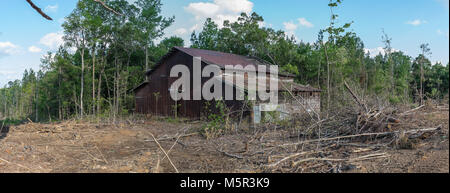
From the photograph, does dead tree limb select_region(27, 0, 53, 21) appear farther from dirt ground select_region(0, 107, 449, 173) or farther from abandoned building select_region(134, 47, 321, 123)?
abandoned building select_region(134, 47, 321, 123)

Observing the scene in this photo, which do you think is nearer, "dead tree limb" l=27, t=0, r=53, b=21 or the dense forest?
"dead tree limb" l=27, t=0, r=53, b=21

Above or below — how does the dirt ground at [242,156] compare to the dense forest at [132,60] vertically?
below

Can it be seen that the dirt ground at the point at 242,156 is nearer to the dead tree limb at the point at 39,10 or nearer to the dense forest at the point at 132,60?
the dead tree limb at the point at 39,10

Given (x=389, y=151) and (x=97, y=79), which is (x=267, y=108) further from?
(x=97, y=79)

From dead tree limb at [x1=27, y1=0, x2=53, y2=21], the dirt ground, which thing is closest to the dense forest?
the dirt ground

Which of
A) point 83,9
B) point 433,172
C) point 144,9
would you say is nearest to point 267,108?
point 433,172

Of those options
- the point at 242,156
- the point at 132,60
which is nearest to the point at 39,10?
the point at 242,156

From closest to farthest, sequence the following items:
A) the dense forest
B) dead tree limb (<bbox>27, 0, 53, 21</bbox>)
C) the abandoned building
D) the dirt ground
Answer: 1. dead tree limb (<bbox>27, 0, 53, 21</bbox>)
2. the dirt ground
3. the abandoned building
4. the dense forest

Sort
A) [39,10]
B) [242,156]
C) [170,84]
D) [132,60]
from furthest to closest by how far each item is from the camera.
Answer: [132,60], [170,84], [242,156], [39,10]

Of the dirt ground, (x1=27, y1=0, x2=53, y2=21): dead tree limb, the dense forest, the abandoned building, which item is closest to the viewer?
(x1=27, y1=0, x2=53, y2=21): dead tree limb

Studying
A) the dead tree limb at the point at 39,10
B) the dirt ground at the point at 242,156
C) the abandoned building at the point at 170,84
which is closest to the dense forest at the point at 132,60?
the abandoned building at the point at 170,84

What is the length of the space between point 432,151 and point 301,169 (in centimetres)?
261

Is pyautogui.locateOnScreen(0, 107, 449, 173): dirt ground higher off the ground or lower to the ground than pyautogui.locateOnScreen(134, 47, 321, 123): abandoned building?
lower

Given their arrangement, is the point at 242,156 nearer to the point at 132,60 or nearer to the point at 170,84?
the point at 170,84
